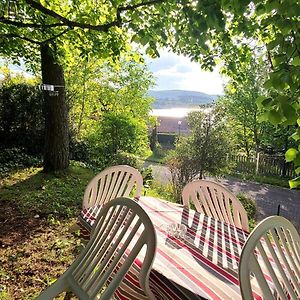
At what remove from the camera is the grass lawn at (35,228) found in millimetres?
2809

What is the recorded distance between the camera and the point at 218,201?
262 cm

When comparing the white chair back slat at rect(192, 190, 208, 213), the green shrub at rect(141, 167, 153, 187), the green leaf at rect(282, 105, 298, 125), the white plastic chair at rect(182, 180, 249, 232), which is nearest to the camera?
the green leaf at rect(282, 105, 298, 125)

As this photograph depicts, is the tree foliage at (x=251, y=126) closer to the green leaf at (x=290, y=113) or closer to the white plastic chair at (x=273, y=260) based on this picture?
the white plastic chair at (x=273, y=260)

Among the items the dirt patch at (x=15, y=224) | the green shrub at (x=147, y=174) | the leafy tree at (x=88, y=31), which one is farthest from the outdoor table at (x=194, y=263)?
the green shrub at (x=147, y=174)

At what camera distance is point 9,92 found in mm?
7562

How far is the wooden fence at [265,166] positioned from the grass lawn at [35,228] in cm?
781

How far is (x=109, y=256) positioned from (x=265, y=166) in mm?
11867

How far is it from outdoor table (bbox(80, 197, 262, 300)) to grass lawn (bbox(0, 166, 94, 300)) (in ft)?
3.07

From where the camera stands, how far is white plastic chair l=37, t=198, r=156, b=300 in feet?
4.63

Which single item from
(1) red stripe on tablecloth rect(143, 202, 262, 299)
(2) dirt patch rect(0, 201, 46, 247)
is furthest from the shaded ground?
(1) red stripe on tablecloth rect(143, 202, 262, 299)

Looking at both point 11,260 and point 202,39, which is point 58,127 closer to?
point 11,260

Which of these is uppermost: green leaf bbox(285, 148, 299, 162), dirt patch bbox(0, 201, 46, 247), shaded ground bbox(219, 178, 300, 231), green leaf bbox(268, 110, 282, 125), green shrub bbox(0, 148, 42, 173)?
green leaf bbox(268, 110, 282, 125)

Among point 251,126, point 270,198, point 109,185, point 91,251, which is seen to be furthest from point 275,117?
point 251,126

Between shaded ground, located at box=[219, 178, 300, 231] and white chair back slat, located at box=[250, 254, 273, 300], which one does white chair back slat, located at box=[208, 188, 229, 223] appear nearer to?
white chair back slat, located at box=[250, 254, 273, 300]
